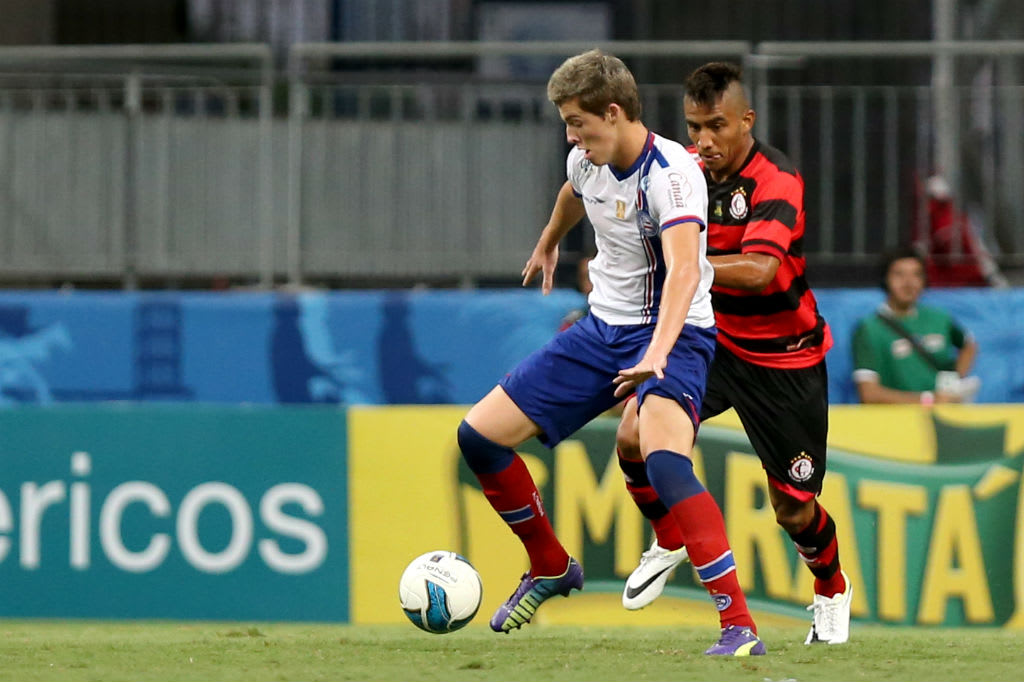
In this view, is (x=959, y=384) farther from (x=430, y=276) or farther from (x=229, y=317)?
(x=229, y=317)

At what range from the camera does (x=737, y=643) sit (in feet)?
21.8

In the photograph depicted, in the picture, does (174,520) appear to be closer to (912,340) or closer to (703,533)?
(703,533)

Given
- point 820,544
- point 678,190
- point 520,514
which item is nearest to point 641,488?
point 520,514

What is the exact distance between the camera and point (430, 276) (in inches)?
491

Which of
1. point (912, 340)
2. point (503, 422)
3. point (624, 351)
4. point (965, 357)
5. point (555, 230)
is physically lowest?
point (965, 357)

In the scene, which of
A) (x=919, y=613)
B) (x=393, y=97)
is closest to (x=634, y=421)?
(x=919, y=613)

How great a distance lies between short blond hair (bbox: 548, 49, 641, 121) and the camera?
670 centimetres

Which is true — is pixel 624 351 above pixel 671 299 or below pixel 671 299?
below

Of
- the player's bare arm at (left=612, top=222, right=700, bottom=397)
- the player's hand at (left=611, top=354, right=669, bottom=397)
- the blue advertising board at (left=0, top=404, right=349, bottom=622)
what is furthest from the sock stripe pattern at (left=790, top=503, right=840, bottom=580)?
the blue advertising board at (left=0, top=404, right=349, bottom=622)

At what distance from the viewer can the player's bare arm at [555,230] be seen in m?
7.51

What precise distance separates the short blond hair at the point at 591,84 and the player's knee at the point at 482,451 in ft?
4.37

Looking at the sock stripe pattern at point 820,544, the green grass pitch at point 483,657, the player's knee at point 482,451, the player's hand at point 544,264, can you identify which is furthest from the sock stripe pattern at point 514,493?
the sock stripe pattern at point 820,544

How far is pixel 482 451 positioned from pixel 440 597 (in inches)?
23.9

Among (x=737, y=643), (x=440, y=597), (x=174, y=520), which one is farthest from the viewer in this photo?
(x=174, y=520)
